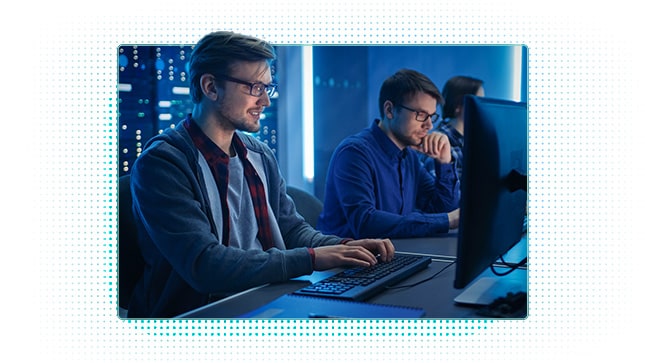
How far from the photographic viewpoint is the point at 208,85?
1752 mm

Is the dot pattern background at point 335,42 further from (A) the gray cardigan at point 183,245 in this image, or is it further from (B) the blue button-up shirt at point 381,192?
(B) the blue button-up shirt at point 381,192

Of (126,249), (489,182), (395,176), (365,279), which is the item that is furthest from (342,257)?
(395,176)

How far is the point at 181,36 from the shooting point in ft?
6.02

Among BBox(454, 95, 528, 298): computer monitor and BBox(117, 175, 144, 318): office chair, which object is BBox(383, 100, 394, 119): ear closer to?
BBox(454, 95, 528, 298): computer monitor

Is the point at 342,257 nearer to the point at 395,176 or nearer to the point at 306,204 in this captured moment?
→ the point at 306,204

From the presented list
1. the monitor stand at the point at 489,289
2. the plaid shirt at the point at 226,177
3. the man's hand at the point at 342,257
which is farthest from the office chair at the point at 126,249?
the monitor stand at the point at 489,289

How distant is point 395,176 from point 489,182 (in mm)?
1010

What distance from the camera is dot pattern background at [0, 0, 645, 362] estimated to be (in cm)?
182

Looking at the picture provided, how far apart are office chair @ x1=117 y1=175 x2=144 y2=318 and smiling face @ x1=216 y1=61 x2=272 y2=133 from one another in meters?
0.31

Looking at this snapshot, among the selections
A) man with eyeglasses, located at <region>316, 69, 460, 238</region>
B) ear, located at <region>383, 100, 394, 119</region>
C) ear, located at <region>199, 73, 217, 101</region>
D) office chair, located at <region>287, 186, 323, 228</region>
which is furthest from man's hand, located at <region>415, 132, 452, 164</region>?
ear, located at <region>199, 73, 217, 101</region>

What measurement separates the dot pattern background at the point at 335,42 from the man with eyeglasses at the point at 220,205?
0.13 m

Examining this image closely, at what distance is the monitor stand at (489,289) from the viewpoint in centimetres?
140
